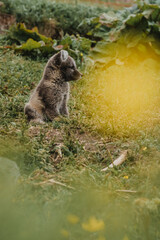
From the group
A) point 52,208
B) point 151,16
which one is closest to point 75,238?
point 52,208

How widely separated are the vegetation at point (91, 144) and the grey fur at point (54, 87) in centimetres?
26

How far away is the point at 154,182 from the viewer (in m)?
2.36

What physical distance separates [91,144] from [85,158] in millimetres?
595

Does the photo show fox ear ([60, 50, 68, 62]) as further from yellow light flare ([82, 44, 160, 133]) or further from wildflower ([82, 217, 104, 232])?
wildflower ([82, 217, 104, 232])

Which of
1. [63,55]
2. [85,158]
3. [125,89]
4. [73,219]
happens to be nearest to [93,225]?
[73,219]

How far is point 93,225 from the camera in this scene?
1435 mm

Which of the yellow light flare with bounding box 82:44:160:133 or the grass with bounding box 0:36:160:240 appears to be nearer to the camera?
the grass with bounding box 0:36:160:240

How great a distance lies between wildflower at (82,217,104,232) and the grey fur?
10.9 ft

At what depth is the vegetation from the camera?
1.61 meters

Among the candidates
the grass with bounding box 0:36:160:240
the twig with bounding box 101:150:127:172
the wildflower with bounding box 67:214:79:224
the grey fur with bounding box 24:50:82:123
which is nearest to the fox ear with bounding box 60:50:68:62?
the grey fur with bounding box 24:50:82:123

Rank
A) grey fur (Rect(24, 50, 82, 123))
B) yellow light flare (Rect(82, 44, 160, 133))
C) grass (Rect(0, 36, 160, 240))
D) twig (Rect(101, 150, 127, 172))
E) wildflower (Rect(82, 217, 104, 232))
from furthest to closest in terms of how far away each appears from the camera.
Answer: yellow light flare (Rect(82, 44, 160, 133)) → grey fur (Rect(24, 50, 82, 123)) → twig (Rect(101, 150, 127, 172)) → grass (Rect(0, 36, 160, 240)) → wildflower (Rect(82, 217, 104, 232))

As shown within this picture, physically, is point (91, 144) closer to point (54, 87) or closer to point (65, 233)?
point (54, 87)

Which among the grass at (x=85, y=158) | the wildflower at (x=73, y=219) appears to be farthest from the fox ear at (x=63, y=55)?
the wildflower at (x=73, y=219)

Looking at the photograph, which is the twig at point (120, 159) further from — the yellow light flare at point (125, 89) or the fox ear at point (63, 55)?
the fox ear at point (63, 55)
